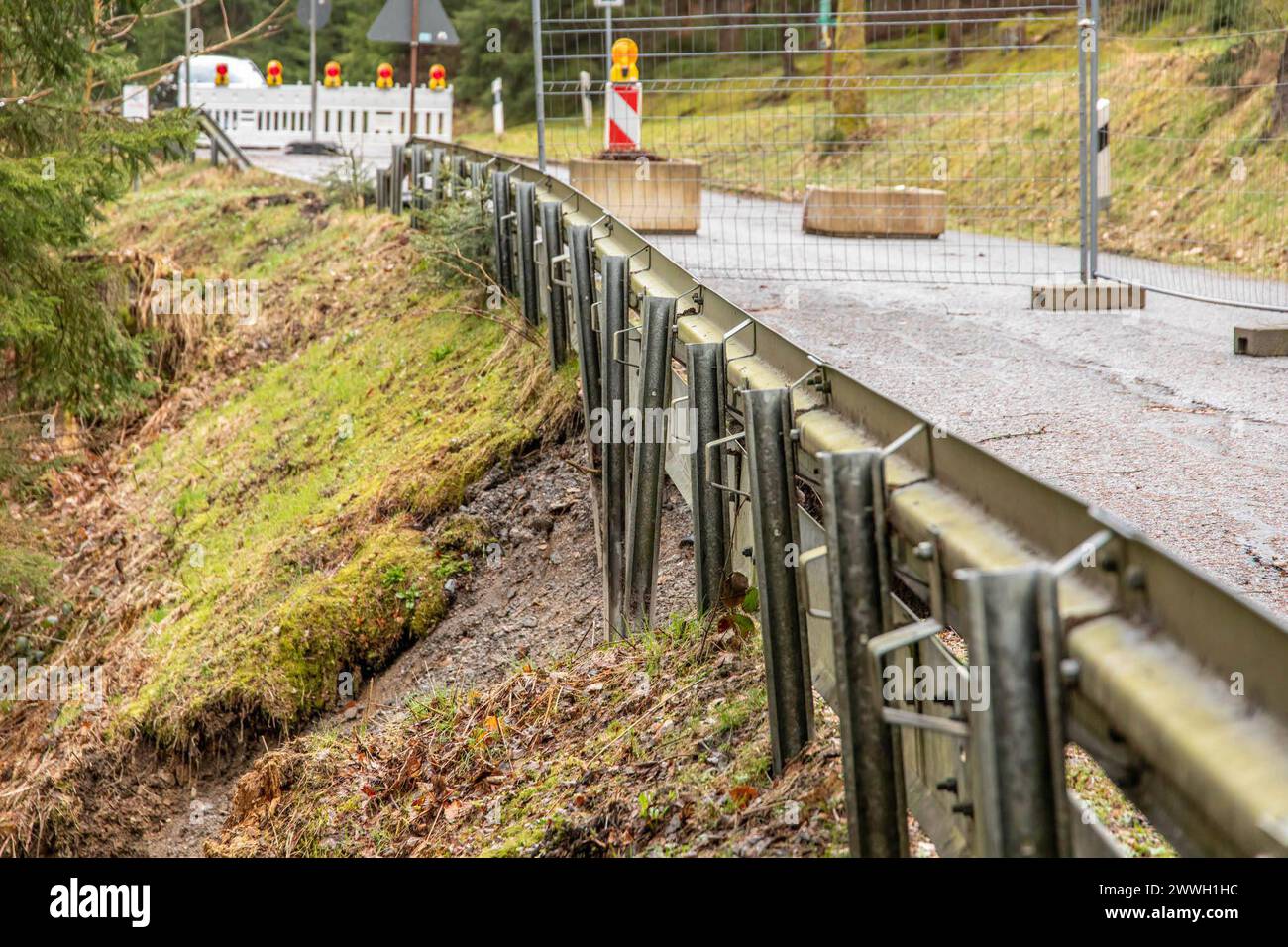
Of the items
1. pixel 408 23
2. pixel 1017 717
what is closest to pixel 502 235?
pixel 1017 717

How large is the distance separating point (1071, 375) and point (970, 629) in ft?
20.2

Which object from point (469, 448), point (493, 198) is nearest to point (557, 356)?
point (469, 448)

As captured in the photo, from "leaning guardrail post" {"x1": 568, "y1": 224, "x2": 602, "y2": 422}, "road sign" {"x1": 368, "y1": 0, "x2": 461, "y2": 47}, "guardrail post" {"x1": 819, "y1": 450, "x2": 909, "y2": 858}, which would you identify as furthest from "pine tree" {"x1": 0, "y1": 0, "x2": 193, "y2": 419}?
"guardrail post" {"x1": 819, "y1": 450, "x2": 909, "y2": 858}

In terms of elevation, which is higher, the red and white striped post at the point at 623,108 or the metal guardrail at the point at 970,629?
the red and white striped post at the point at 623,108

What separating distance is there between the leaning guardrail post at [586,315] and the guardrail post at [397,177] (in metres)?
10.4

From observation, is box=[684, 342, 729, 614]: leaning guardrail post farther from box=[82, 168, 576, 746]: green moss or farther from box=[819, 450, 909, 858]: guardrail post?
box=[82, 168, 576, 746]: green moss

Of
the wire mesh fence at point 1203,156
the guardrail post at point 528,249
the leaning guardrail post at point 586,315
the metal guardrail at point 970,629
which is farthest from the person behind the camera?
the wire mesh fence at point 1203,156

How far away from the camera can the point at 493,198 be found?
441 inches

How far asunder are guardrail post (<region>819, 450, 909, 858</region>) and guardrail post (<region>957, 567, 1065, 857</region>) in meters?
0.69

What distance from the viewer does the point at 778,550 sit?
3.86 metres

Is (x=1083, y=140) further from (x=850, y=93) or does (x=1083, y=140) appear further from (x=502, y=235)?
(x=850, y=93)

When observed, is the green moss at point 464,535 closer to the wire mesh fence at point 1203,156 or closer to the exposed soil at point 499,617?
the exposed soil at point 499,617

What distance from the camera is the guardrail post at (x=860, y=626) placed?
9.42 feet

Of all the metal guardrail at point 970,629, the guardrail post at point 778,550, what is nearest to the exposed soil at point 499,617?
the metal guardrail at point 970,629
